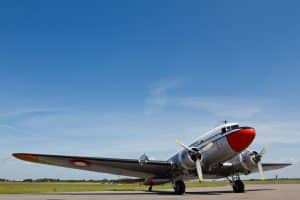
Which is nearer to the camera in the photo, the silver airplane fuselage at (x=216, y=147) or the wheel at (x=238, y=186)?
the silver airplane fuselage at (x=216, y=147)

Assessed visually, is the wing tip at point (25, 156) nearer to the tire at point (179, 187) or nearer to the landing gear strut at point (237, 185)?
the tire at point (179, 187)

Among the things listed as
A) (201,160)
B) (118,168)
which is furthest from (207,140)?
(118,168)

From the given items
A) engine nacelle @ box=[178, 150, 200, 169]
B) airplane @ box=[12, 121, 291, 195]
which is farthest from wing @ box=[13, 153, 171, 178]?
engine nacelle @ box=[178, 150, 200, 169]

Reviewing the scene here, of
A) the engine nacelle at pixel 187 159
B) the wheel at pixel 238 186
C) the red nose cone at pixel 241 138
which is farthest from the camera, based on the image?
the wheel at pixel 238 186

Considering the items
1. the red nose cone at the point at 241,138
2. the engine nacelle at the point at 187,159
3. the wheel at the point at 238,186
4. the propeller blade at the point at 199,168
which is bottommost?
the wheel at the point at 238,186

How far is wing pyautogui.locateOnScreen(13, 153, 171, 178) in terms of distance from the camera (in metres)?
25.4

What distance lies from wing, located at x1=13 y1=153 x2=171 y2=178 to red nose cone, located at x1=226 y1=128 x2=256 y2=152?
6058mm

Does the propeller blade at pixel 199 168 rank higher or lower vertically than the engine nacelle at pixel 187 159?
lower

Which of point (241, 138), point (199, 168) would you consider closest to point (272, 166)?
point (241, 138)

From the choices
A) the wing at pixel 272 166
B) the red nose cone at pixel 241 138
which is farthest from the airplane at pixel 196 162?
the wing at pixel 272 166

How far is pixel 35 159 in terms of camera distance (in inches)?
986

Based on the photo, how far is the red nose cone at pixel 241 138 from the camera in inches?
958

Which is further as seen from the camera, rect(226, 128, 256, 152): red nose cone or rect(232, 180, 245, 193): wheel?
rect(232, 180, 245, 193): wheel

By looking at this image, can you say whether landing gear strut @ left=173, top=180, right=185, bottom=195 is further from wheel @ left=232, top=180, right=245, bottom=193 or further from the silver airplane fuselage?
wheel @ left=232, top=180, right=245, bottom=193
